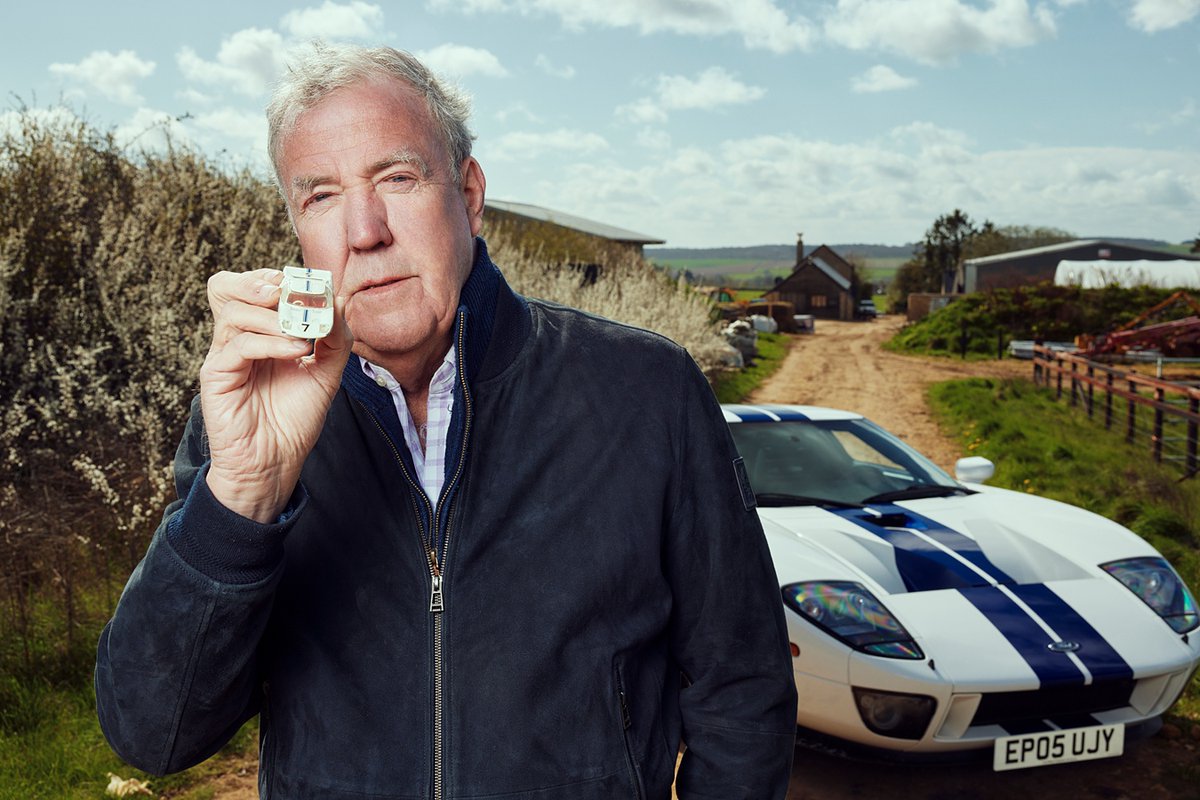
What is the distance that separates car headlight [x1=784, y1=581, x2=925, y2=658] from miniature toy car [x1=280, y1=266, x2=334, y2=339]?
2780 mm

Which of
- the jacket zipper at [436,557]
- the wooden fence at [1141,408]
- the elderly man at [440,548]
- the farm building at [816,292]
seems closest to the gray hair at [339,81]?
the elderly man at [440,548]

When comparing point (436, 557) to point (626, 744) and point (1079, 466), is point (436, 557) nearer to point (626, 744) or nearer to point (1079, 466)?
point (626, 744)

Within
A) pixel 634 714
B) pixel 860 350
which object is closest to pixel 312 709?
pixel 634 714

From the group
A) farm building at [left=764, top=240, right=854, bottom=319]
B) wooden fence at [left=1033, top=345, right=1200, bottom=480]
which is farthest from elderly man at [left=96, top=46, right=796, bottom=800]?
farm building at [left=764, top=240, right=854, bottom=319]

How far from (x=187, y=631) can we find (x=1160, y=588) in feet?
12.8

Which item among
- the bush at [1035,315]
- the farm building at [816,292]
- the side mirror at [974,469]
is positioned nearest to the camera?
the side mirror at [974,469]

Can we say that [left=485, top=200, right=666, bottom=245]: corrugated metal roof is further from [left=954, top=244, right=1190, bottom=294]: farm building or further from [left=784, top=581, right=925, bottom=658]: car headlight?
[left=784, top=581, right=925, bottom=658]: car headlight

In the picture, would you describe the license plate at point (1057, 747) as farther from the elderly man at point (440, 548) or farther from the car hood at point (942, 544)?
the elderly man at point (440, 548)

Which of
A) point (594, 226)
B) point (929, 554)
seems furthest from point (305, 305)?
point (594, 226)

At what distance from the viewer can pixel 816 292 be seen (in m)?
64.2

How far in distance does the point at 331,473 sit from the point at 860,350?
31.0 m

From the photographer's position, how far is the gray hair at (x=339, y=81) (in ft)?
5.05

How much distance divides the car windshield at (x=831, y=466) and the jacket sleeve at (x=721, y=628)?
9.93 ft

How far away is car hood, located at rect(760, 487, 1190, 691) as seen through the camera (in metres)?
3.50
